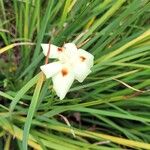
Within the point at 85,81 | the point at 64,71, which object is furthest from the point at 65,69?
the point at 85,81

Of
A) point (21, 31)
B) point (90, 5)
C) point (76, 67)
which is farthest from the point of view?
point (21, 31)

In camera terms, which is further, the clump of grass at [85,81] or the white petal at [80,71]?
the clump of grass at [85,81]

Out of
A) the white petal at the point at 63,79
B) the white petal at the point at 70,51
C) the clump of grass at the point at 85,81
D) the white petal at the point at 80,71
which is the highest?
the clump of grass at the point at 85,81

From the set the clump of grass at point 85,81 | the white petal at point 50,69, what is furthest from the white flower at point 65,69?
the clump of grass at point 85,81

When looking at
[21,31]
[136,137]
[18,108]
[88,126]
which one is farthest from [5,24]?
[136,137]

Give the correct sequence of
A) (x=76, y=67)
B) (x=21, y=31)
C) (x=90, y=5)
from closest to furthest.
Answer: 1. (x=76, y=67)
2. (x=90, y=5)
3. (x=21, y=31)

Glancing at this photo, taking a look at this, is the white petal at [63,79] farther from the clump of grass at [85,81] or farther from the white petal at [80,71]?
the clump of grass at [85,81]

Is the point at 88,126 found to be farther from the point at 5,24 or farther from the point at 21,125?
the point at 5,24

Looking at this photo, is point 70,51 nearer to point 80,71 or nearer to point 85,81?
point 80,71
